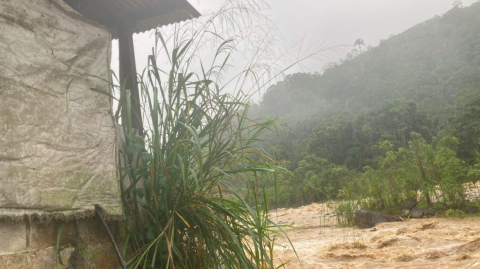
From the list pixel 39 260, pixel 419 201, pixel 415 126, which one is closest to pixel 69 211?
pixel 39 260

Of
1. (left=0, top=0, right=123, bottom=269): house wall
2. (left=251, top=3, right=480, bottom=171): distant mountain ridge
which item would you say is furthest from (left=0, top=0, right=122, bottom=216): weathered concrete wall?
(left=251, top=3, right=480, bottom=171): distant mountain ridge

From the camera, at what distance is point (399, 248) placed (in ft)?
14.8

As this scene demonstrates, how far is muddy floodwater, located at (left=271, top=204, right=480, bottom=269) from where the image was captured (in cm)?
390

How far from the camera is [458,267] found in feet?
11.4

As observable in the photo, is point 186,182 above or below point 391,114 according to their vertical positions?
below

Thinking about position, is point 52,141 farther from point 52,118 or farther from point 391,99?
point 391,99

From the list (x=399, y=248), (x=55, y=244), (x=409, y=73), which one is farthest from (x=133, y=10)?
(x=409, y=73)

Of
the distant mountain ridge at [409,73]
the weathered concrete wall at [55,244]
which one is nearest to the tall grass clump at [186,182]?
the weathered concrete wall at [55,244]

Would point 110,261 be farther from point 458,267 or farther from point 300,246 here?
point 300,246

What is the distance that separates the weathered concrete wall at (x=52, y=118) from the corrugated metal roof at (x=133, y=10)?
91 centimetres

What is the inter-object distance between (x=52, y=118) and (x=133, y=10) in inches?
65.1

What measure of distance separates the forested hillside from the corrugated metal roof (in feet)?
3.59

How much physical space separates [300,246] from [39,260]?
12.9 ft

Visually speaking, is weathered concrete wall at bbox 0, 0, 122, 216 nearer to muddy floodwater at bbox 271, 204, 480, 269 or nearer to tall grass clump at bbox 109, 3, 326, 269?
tall grass clump at bbox 109, 3, 326, 269
